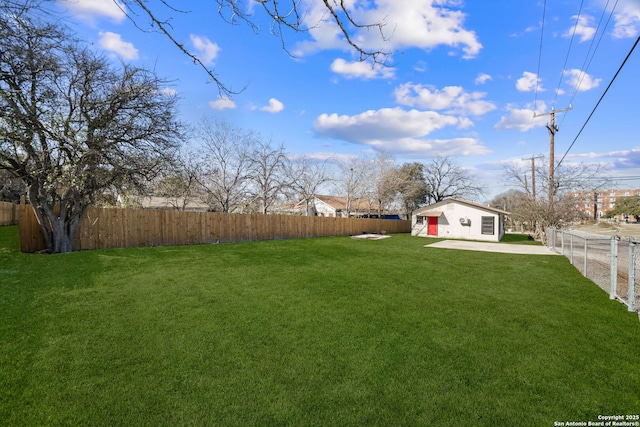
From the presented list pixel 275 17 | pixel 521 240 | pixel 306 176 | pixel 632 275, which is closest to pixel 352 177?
pixel 306 176

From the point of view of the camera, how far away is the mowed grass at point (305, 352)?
226 cm

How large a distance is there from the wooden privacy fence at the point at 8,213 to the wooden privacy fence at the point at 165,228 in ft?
44.9

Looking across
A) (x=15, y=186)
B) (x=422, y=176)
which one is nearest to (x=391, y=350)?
(x=15, y=186)

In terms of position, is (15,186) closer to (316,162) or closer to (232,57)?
(316,162)

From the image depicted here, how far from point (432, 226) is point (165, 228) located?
722 inches

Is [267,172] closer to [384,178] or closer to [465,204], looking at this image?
[384,178]

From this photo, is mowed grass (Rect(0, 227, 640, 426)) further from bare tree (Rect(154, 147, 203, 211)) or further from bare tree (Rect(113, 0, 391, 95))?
bare tree (Rect(154, 147, 203, 211))

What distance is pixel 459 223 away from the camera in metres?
21.6

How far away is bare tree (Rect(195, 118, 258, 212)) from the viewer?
19562mm

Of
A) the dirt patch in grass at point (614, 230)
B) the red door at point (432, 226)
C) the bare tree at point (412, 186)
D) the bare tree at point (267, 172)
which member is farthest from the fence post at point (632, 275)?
the bare tree at point (412, 186)

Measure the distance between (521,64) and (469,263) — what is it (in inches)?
268

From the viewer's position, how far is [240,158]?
67.4 ft

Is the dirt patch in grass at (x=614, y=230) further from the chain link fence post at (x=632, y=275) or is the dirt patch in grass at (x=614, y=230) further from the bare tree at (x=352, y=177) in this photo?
the chain link fence post at (x=632, y=275)

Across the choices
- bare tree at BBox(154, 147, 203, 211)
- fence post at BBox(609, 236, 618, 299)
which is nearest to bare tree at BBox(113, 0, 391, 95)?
fence post at BBox(609, 236, 618, 299)
